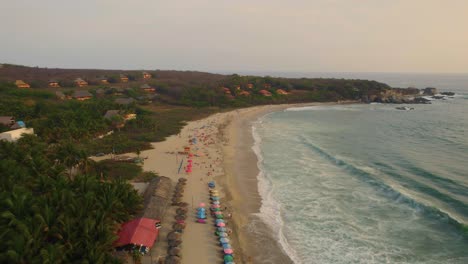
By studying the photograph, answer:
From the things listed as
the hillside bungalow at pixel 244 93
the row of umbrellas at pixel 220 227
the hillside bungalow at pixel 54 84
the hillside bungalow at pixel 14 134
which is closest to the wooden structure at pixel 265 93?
the hillside bungalow at pixel 244 93

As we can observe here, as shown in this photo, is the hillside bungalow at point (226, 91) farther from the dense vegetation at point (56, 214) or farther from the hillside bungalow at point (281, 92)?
the dense vegetation at point (56, 214)

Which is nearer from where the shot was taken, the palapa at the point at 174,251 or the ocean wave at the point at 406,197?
the palapa at the point at 174,251

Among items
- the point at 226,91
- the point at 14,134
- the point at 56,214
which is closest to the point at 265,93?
the point at 226,91

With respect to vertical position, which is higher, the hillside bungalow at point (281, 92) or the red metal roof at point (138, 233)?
the hillside bungalow at point (281, 92)

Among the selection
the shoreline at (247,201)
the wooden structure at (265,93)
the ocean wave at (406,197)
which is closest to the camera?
the shoreline at (247,201)

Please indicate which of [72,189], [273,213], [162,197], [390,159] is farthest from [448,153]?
[72,189]

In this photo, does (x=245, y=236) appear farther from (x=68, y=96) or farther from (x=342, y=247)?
(x=68, y=96)

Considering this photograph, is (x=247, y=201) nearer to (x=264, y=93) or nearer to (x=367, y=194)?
(x=367, y=194)
